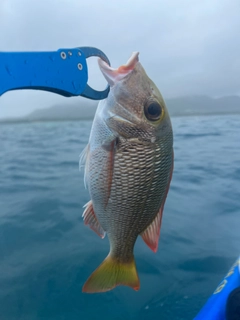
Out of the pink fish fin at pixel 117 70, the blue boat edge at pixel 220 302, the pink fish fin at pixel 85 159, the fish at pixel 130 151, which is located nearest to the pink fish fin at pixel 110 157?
the fish at pixel 130 151

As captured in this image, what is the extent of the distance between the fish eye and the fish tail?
2.62 feet

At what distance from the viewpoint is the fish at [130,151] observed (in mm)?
1298

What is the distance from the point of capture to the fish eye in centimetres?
132

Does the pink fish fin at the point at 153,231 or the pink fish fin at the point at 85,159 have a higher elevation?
the pink fish fin at the point at 85,159

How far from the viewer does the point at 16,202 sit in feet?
16.1

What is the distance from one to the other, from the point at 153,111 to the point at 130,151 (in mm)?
222

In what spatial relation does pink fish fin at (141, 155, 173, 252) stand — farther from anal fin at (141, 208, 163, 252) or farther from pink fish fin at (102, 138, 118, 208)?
pink fish fin at (102, 138, 118, 208)

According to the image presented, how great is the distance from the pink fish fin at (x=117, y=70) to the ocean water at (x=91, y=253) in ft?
7.07

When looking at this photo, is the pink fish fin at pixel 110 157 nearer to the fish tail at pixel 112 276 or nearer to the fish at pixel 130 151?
the fish at pixel 130 151

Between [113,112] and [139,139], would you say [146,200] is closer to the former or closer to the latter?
[139,139]

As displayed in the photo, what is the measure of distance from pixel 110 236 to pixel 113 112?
0.67 meters

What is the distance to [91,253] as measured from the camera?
3387 mm

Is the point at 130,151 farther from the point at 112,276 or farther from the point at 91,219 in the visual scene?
the point at 112,276

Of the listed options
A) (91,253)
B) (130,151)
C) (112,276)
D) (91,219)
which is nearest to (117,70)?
(130,151)
